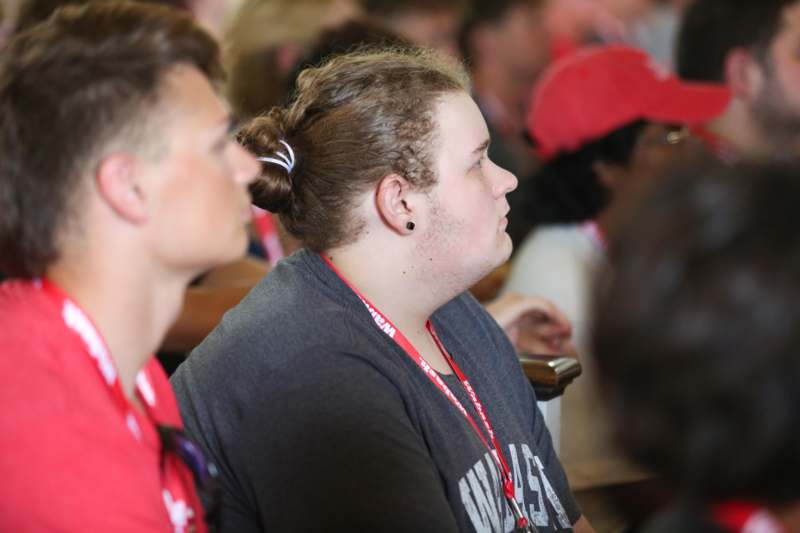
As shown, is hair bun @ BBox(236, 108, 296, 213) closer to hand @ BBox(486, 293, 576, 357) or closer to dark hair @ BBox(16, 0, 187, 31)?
hand @ BBox(486, 293, 576, 357)

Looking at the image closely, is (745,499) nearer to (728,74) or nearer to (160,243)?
(160,243)

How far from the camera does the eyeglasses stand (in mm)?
1149

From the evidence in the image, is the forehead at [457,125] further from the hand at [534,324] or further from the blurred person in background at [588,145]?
the blurred person in background at [588,145]

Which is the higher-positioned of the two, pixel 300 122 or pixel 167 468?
pixel 300 122

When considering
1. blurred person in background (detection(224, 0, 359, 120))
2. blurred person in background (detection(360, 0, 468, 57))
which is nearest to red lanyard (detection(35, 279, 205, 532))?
blurred person in background (detection(224, 0, 359, 120))

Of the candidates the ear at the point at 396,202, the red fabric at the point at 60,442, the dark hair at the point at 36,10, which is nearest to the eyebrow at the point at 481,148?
the ear at the point at 396,202

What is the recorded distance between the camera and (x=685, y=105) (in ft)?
8.50

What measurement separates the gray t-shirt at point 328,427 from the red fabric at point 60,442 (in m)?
0.28

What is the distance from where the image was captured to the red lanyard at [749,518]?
840 mm

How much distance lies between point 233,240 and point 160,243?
Result: 0.08 meters

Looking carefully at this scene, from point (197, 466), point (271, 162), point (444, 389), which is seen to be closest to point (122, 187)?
point (197, 466)

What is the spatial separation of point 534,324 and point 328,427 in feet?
3.07

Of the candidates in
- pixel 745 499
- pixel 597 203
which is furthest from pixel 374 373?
pixel 597 203

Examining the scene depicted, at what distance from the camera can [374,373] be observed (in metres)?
1.44
